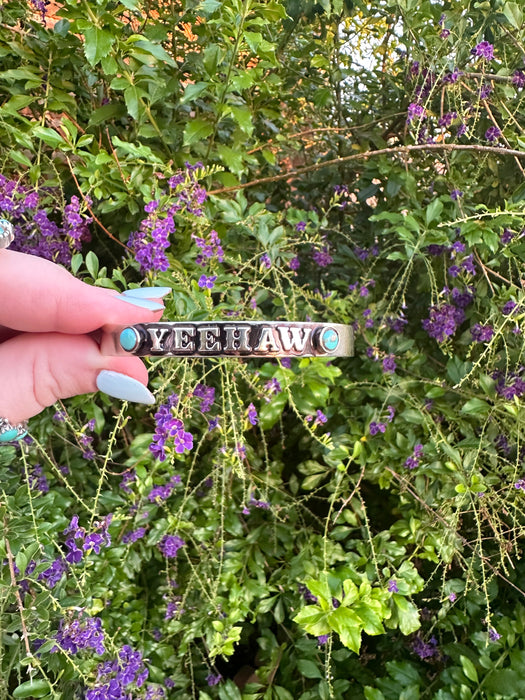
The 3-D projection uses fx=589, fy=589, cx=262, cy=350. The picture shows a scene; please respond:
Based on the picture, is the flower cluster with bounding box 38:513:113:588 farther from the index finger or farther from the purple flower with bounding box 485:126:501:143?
the purple flower with bounding box 485:126:501:143

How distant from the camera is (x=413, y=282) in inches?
48.9

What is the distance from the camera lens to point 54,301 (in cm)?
59

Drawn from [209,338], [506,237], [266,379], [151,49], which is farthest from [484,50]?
[209,338]

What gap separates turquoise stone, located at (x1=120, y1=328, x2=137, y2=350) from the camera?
0.55 m

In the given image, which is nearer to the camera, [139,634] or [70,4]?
[70,4]

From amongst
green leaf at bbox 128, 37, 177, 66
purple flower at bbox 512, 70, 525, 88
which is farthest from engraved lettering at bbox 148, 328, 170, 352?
purple flower at bbox 512, 70, 525, 88

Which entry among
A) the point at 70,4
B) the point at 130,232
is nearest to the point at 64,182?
the point at 130,232

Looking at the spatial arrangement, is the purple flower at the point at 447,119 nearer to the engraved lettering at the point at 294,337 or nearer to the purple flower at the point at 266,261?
the purple flower at the point at 266,261

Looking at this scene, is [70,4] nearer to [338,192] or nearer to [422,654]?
[338,192]

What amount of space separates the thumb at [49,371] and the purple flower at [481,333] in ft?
2.04

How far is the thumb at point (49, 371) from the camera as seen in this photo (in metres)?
0.60

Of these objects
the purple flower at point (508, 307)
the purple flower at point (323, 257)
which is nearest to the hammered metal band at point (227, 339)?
the purple flower at point (508, 307)

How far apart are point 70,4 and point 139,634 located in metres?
0.96

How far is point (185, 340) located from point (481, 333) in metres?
0.62
